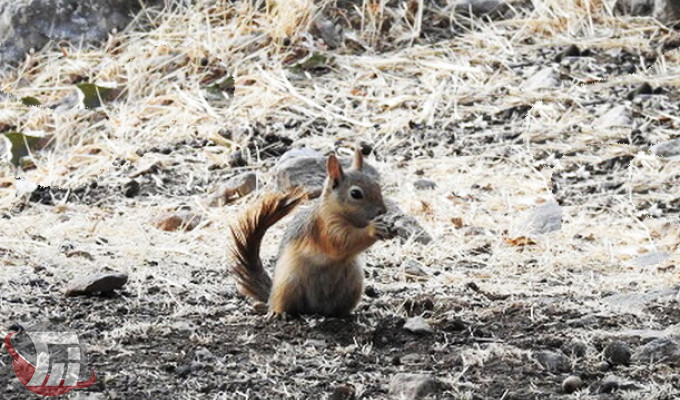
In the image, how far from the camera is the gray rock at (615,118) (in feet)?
19.2

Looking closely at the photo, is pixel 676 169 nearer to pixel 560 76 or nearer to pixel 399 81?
pixel 560 76

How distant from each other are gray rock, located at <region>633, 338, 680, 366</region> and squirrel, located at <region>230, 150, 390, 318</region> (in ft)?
2.72

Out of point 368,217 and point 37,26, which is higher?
point 368,217

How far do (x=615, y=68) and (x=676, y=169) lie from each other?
51.7 inches

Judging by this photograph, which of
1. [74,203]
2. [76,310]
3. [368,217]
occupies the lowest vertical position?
[74,203]

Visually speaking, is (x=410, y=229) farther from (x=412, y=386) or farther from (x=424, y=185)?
(x=412, y=386)

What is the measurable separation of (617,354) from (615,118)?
3.08 m

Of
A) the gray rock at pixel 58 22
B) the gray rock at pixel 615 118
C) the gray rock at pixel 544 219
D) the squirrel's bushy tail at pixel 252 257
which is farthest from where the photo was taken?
the gray rock at pixel 58 22

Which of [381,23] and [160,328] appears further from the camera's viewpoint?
[381,23]

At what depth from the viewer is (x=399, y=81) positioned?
22.0ft

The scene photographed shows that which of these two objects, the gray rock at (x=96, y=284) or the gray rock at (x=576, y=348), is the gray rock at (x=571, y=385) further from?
the gray rock at (x=96, y=284)

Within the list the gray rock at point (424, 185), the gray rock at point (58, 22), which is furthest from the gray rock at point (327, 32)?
the gray rock at point (424, 185)

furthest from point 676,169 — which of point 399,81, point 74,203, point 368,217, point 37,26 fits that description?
point 37,26

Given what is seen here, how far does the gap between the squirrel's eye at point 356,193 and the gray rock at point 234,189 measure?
2.08 m
